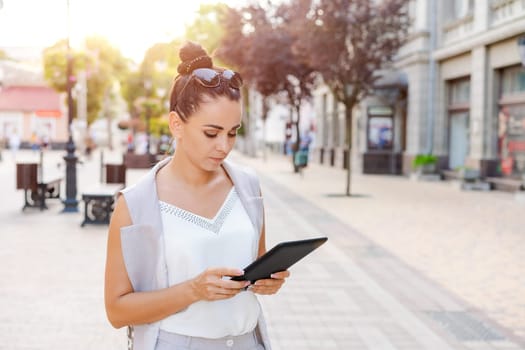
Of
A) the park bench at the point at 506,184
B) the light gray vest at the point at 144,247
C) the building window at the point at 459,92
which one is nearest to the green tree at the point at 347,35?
the park bench at the point at 506,184

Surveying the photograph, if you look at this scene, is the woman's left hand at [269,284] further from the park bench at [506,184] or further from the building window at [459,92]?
the building window at [459,92]

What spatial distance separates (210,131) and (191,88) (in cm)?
14

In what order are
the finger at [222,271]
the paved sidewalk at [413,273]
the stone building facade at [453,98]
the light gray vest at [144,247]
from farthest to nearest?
the stone building facade at [453,98]
the paved sidewalk at [413,273]
the light gray vest at [144,247]
the finger at [222,271]

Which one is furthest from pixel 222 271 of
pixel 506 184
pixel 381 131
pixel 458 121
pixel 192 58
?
pixel 381 131

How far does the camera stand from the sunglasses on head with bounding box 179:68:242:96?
2.14 meters

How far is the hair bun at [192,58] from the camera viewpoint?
2.22m

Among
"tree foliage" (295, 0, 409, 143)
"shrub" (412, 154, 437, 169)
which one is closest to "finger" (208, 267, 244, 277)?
"tree foliage" (295, 0, 409, 143)

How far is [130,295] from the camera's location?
83.6 inches

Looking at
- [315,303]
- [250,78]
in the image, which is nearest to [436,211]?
[315,303]

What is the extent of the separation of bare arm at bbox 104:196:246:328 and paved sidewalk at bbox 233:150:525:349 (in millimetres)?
3694

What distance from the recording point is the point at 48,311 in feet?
21.4

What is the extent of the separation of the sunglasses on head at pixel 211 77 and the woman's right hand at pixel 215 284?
553 millimetres

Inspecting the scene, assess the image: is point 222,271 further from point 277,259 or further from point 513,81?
point 513,81

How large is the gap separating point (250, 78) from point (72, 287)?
1009 inches
